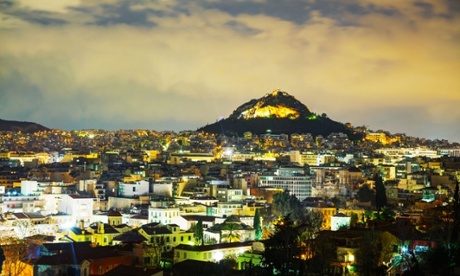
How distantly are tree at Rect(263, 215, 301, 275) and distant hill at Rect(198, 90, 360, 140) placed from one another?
35344 mm

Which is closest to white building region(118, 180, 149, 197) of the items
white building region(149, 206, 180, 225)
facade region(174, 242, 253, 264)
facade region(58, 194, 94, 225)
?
facade region(58, 194, 94, 225)

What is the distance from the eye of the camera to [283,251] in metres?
10.7

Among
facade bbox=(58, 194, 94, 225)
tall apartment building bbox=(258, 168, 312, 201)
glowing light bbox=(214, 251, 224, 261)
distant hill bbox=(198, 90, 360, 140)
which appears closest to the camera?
glowing light bbox=(214, 251, 224, 261)

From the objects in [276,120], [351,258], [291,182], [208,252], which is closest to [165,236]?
[208,252]

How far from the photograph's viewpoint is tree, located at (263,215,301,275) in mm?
10555

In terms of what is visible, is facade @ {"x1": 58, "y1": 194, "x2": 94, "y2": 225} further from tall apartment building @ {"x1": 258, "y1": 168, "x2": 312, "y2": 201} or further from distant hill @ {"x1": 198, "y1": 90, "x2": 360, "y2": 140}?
distant hill @ {"x1": 198, "y1": 90, "x2": 360, "y2": 140}

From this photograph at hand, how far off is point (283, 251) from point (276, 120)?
128ft

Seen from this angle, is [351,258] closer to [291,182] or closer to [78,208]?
[78,208]

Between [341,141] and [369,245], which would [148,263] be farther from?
[341,141]

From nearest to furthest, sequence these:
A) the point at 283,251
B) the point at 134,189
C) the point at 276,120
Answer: the point at 283,251 < the point at 134,189 < the point at 276,120

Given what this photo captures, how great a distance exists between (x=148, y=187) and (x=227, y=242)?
7589 mm

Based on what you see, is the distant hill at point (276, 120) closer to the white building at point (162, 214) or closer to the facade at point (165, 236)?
the white building at point (162, 214)

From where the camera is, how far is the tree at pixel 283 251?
1055 cm

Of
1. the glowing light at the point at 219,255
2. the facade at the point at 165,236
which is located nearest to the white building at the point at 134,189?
the facade at the point at 165,236
